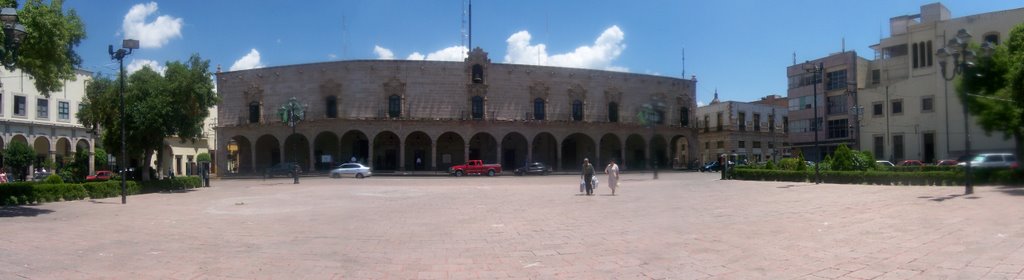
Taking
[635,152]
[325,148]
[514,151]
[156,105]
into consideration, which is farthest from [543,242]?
[635,152]

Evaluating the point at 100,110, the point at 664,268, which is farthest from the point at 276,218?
the point at 100,110

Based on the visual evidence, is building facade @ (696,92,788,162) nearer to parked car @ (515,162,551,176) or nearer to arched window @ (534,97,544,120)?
arched window @ (534,97,544,120)

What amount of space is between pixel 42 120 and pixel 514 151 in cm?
4054

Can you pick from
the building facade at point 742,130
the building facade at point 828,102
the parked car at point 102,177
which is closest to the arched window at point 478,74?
the parked car at point 102,177

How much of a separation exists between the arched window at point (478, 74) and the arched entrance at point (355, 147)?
35.9ft

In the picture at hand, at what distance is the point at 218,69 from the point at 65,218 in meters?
47.3

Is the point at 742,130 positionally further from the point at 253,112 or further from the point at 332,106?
the point at 253,112

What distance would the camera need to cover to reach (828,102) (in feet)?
190

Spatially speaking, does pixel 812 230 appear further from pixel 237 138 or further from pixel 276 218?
pixel 237 138

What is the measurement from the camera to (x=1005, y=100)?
22141 mm

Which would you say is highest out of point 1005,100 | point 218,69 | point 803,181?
point 218,69

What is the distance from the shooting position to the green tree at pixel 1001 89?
20547mm

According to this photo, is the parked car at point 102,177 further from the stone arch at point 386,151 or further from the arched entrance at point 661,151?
the arched entrance at point 661,151

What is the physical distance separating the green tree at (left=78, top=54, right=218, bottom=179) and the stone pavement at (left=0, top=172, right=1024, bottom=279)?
36.0 feet
